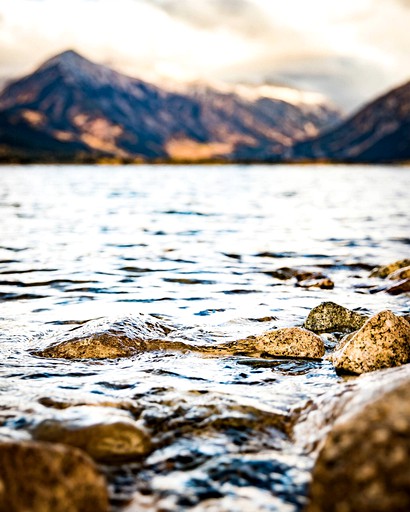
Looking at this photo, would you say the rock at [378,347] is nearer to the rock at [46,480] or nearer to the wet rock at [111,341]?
the wet rock at [111,341]

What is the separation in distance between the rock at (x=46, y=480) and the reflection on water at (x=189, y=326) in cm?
82

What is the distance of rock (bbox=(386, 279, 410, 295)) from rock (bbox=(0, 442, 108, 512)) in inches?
619

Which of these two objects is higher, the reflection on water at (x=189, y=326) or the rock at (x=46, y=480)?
the rock at (x=46, y=480)

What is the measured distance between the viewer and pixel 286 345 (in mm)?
12906

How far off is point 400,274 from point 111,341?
12.8 meters

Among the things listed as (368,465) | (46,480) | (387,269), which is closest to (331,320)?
(387,269)

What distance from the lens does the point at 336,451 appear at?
18.1 feet

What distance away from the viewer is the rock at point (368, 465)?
505 cm

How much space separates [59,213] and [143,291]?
36178 mm

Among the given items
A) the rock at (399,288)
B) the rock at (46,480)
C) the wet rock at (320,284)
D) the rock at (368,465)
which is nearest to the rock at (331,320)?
the rock at (399,288)

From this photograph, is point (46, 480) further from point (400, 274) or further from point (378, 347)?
point (400, 274)

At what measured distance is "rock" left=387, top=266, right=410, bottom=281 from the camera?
21.3 meters

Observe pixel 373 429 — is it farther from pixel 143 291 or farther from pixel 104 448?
pixel 143 291

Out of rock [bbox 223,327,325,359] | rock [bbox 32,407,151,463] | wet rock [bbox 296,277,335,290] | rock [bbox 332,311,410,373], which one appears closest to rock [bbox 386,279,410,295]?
wet rock [bbox 296,277,335,290]
